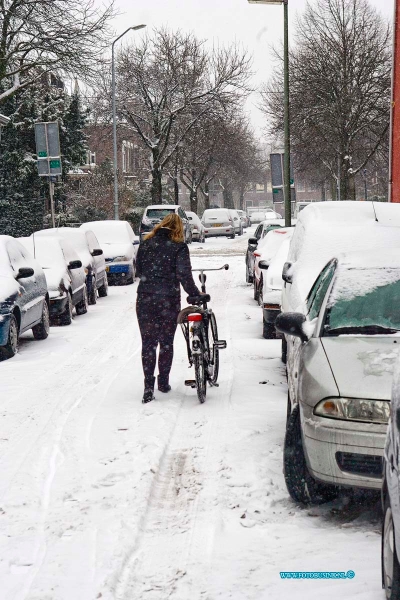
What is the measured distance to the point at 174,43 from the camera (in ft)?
161

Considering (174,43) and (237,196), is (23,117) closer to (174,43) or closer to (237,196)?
(174,43)

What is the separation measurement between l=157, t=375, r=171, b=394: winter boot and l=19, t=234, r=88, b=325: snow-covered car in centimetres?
650

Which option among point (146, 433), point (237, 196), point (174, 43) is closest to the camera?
point (146, 433)

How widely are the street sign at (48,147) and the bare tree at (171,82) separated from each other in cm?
2792

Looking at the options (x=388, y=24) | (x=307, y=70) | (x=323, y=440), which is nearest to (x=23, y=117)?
(x=307, y=70)

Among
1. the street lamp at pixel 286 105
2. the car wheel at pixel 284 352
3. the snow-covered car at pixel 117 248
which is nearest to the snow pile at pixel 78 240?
the snow-covered car at pixel 117 248

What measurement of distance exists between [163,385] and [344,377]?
3962mm

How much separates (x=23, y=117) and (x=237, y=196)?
105 metres

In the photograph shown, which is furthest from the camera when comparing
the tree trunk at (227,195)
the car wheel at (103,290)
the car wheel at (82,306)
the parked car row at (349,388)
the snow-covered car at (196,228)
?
the tree trunk at (227,195)

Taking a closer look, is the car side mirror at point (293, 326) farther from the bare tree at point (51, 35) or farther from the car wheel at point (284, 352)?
the bare tree at point (51, 35)

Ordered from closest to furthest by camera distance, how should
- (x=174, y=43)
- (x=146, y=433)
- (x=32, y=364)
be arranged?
(x=146, y=433) < (x=32, y=364) < (x=174, y=43)

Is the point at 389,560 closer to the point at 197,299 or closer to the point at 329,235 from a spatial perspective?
the point at 197,299

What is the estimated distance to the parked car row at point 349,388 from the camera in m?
3.72

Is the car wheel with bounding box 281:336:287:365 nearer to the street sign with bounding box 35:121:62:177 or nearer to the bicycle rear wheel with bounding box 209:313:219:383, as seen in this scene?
the bicycle rear wheel with bounding box 209:313:219:383
